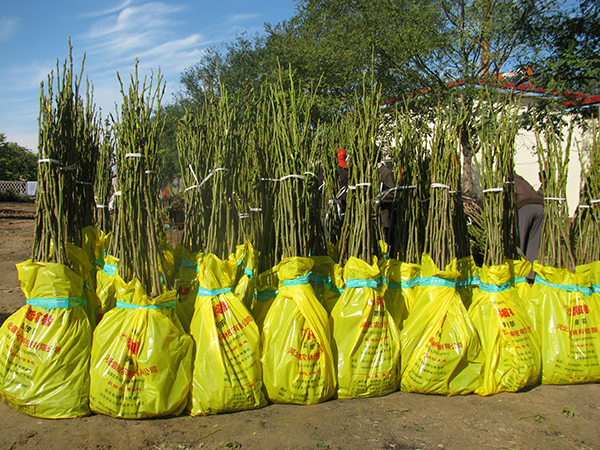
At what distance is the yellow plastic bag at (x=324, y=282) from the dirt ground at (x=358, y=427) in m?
0.63

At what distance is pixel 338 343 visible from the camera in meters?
2.40

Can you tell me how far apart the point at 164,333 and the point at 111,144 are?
7.57 feet

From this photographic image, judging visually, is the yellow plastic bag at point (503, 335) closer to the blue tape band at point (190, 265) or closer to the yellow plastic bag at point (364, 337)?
the yellow plastic bag at point (364, 337)

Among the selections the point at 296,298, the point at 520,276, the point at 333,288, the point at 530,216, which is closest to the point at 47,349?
the point at 296,298

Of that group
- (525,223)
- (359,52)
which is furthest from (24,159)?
(525,223)

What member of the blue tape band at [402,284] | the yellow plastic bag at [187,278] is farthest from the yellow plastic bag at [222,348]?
the blue tape band at [402,284]

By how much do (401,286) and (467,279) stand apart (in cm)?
48

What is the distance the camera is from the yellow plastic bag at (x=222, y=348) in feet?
6.98

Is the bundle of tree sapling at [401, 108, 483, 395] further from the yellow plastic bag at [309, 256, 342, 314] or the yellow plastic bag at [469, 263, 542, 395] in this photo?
the yellow plastic bag at [309, 256, 342, 314]

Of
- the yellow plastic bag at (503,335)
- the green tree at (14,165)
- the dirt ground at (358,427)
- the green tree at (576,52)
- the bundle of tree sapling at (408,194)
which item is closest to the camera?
the dirt ground at (358,427)

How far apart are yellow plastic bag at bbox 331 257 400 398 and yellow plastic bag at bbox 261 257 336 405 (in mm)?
88

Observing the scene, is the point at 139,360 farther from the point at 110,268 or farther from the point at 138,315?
the point at 110,268

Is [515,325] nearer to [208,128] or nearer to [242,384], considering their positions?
[242,384]

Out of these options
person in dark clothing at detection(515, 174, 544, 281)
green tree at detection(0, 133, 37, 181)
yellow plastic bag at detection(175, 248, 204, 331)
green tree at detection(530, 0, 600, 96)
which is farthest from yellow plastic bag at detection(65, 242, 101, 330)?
green tree at detection(0, 133, 37, 181)
